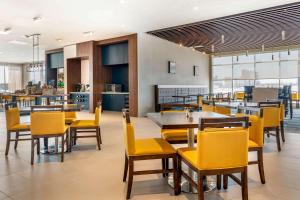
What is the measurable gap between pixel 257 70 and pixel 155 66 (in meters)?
7.11

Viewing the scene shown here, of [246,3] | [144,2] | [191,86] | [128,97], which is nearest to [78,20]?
[144,2]

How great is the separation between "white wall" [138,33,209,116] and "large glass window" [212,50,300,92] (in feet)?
10.4

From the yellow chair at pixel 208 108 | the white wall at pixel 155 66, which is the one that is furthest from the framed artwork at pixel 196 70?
the yellow chair at pixel 208 108

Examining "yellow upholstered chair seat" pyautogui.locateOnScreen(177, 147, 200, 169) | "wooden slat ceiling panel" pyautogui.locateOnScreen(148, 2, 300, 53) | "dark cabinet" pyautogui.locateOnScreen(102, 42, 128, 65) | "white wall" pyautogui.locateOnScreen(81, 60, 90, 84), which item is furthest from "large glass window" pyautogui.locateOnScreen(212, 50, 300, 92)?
"yellow upholstered chair seat" pyautogui.locateOnScreen(177, 147, 200, 169)

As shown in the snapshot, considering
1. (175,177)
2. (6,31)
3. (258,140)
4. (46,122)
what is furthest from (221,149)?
(6,31)

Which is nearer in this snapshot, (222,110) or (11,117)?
(11,117)

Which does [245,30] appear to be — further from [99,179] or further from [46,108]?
[99,179]

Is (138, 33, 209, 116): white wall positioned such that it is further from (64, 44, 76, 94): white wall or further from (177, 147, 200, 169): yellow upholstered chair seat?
(177, 147, 200, 169): yellow upholstered chair seat

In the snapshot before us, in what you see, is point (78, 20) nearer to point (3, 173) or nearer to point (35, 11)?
point (35, 11)

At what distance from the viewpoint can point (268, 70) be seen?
44.7 ft

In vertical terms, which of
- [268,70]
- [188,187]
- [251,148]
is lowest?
[188,187]

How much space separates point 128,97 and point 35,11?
4.64 metres

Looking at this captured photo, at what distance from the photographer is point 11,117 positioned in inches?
162

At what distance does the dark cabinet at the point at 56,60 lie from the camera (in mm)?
12852
